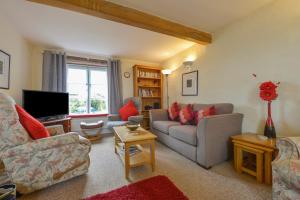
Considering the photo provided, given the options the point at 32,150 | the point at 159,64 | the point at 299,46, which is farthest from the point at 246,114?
the point at 159,64

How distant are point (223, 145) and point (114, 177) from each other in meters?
1.63

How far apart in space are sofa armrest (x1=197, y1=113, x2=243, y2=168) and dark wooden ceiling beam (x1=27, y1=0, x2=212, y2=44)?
159 cm

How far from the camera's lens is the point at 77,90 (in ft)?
12.5

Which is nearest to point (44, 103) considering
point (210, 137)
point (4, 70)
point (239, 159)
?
point (4, 70)

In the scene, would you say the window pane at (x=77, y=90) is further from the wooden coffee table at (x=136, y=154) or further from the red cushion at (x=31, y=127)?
the wooden coffee table at (x=136, y=154)

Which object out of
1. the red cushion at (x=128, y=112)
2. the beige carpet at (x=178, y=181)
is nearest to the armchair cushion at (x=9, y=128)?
the beige carpet at (x=178, y=181)

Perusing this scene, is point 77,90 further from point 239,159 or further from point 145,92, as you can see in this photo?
point 239,159

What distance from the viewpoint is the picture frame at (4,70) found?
2.06m

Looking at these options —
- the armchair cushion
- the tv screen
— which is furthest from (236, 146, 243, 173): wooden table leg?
the tv screen

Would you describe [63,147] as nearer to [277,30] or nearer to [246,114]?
[246,114]

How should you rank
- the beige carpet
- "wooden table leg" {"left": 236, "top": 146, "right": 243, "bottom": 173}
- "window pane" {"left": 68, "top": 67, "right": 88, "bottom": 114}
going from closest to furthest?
the beige carpet < "wooden table leg" {"left": 236, "top": 146, "right": 243, "bottom": 173} < "window pane" {"left": 68, "top": 67, "right": 88, "bottom": 114}

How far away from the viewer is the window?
3756 millimetres

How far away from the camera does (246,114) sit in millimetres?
2240

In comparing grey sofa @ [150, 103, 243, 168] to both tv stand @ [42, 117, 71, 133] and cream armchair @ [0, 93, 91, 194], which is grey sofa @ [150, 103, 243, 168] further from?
tv stand @ [42, 117, 71, 133]
